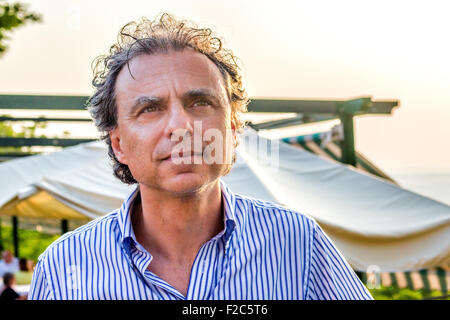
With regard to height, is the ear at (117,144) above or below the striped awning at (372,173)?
above

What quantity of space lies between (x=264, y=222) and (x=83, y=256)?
47 centimetres

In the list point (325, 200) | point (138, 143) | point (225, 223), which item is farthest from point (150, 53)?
point (325, 200)

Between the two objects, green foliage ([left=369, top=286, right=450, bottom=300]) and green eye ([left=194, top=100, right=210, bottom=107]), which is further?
green foliage ([left=369, top=286, right=450, bottom=300])

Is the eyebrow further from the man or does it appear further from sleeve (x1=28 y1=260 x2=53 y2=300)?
sleeve (x1=28 y1=260 x2=53 y2=300)

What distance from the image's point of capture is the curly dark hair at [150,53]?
1.46 meters

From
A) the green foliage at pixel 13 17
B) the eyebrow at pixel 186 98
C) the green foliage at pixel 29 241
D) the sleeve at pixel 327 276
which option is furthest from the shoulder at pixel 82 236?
the green foliage at pixel 29 241

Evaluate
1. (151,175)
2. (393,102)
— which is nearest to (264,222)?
(151,175)

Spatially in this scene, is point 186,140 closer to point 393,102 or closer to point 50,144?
point 393,102

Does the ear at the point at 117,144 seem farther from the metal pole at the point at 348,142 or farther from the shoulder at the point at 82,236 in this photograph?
the metal pole at the point at 348,142

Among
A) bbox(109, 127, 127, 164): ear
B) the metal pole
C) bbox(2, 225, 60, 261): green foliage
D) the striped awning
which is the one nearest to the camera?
bbox(109, 127, 127, 164): ear

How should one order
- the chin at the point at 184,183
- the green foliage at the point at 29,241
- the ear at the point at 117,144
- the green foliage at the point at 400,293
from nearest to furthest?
1. the chin at the point at 184,183
2. the ear at the point at 117,144
3. the green foliage at the point at 400,293
4. the green foliage at the point at 29,241

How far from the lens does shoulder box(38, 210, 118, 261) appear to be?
4.77 ft

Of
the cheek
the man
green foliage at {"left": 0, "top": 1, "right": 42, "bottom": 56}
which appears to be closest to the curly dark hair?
the man

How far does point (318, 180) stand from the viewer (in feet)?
15.5
